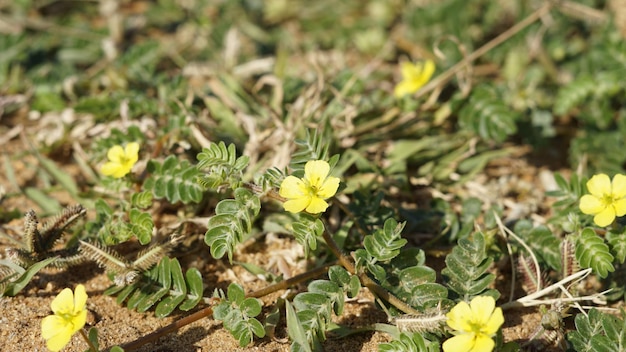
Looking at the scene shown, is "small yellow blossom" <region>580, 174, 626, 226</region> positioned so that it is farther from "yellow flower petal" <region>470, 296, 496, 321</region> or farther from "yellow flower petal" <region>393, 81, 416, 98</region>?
"yellow flower petal" <region>393, 81, 416, 98</region>

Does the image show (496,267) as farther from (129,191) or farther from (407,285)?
(129,191)

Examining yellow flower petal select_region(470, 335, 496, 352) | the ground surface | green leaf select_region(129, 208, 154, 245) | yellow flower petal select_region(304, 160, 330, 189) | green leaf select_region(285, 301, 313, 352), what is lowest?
the ground surface

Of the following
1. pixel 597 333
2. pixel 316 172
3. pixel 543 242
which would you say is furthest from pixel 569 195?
pixel 316 172

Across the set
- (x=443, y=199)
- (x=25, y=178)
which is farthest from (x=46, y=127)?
(x=443, y=199)

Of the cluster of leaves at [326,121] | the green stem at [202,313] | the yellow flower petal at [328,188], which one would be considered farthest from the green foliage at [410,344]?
the yellow flower petal at [328,188]

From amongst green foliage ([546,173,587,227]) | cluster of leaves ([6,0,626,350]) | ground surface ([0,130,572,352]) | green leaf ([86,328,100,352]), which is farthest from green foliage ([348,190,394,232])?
green leaf ([86,328,100,352])

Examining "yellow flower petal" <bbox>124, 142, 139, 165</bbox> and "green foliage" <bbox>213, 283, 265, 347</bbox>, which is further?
"yellow flower petal" <bbox>124, 142, 139, 165</bbox>
